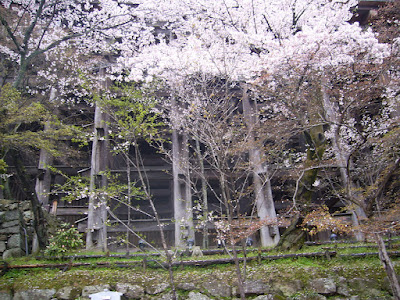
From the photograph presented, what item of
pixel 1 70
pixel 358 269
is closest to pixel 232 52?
pixel 358 269

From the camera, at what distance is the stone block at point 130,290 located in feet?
23.1

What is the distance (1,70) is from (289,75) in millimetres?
12139

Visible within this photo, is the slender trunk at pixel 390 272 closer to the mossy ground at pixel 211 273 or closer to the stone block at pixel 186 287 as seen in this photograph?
the mossy ground at pixel 211 273

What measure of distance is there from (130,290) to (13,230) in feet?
16.9

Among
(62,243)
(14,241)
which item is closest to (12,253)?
(14,241)

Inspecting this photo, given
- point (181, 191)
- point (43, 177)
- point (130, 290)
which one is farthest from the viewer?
point (43, 177)

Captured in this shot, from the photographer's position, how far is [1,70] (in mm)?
12922

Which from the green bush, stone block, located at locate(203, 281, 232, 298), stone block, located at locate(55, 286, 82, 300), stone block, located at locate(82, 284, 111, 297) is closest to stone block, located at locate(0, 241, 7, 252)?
the green bush

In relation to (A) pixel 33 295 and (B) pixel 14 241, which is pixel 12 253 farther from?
(A) pixel 33 295

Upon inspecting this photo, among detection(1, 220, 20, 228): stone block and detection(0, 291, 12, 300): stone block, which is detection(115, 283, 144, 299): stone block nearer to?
detection(0, 291, 12, 300): stone block

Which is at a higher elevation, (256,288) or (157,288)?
(157,288)

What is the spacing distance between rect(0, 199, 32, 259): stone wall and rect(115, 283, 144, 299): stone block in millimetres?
4339

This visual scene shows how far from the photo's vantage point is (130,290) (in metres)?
7.09

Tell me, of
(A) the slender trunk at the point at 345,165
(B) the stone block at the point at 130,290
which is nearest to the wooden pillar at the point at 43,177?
(B) the stone block at the point at 130,290
